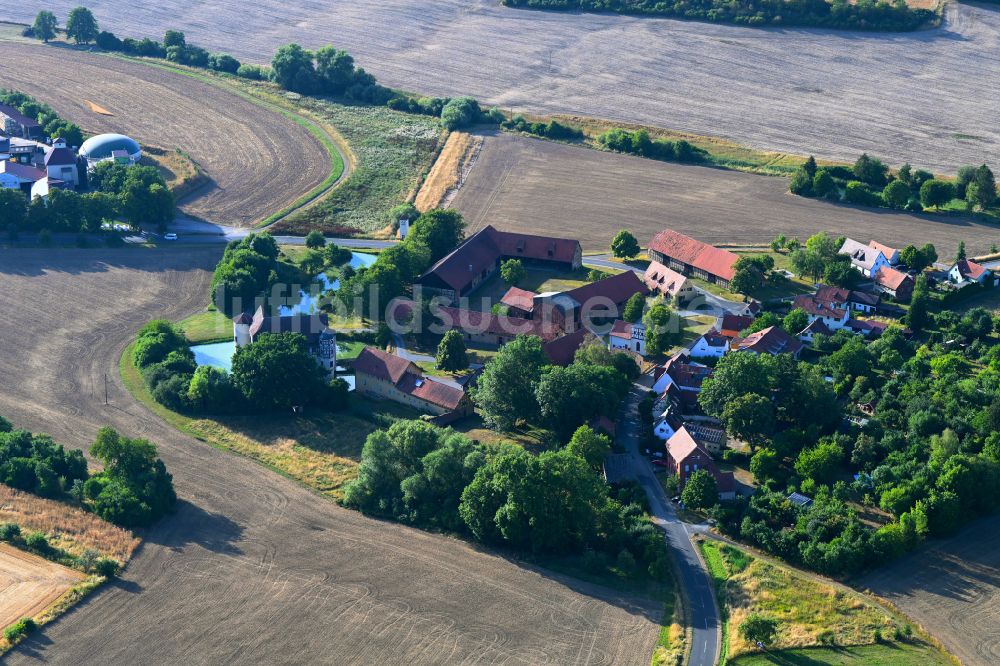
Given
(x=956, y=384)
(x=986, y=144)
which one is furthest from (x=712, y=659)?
(x=986, y=144)

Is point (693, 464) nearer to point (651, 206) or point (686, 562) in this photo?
point (686, 562)

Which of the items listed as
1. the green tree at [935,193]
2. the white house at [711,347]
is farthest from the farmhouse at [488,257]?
the green tree at [935,193]

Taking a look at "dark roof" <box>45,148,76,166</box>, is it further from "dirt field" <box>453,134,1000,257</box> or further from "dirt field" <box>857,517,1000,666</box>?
"dirt field" <box>857,517,1000,666</box>

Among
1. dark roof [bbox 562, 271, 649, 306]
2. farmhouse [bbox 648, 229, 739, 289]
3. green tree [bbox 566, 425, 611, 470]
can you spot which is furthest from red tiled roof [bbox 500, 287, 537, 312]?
green tree [bbox 566, 425, 611, 470]

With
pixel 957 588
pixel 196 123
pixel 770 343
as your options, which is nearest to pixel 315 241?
pixel 196 123

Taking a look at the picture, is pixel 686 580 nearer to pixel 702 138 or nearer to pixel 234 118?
pixel 702 138

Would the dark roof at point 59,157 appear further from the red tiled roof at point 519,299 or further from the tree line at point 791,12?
the tree line at point 791,12

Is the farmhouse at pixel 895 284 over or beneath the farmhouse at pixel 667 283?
over
